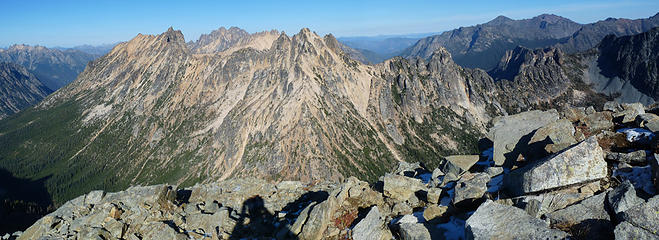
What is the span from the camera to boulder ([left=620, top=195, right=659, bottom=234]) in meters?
12.5

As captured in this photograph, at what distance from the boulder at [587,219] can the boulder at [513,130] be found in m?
12.2

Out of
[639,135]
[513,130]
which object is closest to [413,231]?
[513,130]

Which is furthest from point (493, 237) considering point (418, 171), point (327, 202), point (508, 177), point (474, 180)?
point (418, 171)

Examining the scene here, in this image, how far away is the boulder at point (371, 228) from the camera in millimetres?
19263

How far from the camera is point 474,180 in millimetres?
22031

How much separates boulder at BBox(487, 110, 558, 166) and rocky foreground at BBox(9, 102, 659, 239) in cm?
9

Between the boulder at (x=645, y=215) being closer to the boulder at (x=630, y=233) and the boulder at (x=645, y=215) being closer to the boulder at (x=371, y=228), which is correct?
the boulder at (x=630, y=233)

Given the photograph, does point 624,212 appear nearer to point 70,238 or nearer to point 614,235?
point 614,235

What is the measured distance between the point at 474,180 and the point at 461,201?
261 centimetres

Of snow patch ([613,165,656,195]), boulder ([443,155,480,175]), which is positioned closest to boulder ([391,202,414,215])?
boulder ([443,155,480,175])

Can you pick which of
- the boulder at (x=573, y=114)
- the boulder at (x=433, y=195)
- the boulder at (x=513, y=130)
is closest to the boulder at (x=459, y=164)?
the boulder at (x=513, y=130)

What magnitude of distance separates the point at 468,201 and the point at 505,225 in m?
5.68

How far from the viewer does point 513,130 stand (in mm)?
29984

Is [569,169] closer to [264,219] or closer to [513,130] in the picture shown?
[513,130]
